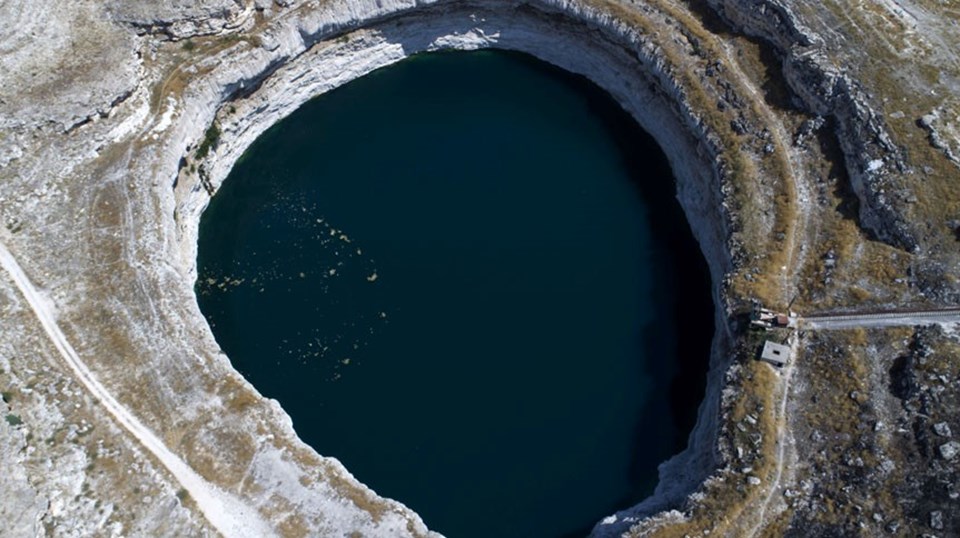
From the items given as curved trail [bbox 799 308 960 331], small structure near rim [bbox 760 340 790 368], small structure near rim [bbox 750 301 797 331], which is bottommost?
small structure near rim [bbox 760 340 790 368]

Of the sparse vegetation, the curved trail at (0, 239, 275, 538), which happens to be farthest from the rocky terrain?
the sparse vegetation

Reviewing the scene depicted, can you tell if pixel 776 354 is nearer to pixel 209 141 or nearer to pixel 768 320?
pixel 768 320

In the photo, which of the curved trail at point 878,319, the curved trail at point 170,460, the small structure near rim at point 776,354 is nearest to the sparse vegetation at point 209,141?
the curved trail at point 170,460

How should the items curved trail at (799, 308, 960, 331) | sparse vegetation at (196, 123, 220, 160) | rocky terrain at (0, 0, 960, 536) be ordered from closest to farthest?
rocky terrain at (0, 0, 960, 536) → curved trail at (799, 308, 960, 331) → sparse vegetation at (196, 123, 220, 160)

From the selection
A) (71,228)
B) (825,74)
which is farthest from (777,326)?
(71,228)

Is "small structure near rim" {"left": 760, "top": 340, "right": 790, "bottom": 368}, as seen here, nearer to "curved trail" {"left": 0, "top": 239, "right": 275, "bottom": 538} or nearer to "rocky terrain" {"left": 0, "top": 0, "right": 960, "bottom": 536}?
"rocky terrain" {"left": 0, "top": 0, "right": 960, "bottom": 536}

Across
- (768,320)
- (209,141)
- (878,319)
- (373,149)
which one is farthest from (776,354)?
(209,141)
